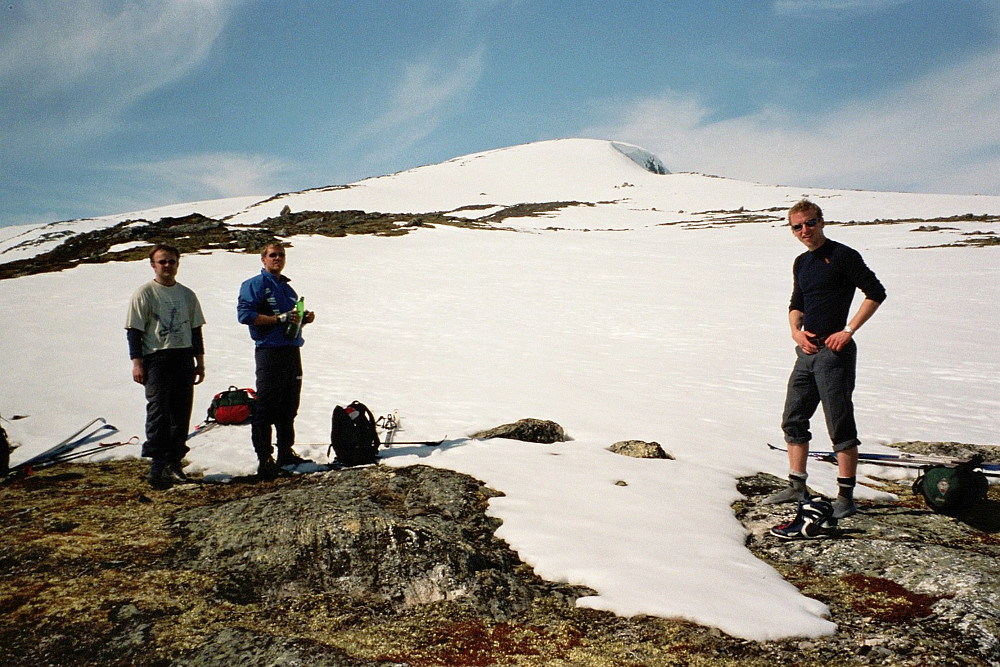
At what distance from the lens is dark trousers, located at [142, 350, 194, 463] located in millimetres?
5344

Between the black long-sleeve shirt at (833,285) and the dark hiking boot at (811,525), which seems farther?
the black long-sleeve shirt at (833,285)

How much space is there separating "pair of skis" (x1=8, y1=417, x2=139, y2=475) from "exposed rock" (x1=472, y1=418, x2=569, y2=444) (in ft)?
15.8

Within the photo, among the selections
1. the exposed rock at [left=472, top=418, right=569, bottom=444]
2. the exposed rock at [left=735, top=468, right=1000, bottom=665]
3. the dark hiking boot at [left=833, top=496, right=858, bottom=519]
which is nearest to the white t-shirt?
the exposed rock at [left=472, top=418, right=569, bottom=444]

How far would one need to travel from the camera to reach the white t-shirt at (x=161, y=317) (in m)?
5.39

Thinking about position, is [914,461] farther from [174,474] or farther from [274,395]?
[174,474]

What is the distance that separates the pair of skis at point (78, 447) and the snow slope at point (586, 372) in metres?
0.24

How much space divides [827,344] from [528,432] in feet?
12.4

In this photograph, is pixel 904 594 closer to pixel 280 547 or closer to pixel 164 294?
pixel 280 547

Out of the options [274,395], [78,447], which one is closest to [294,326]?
[274,395]

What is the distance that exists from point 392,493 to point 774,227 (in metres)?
48.9

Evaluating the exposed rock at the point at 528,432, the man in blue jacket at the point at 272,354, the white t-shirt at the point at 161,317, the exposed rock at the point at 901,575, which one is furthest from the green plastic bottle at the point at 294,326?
the exposed rock at the point at 901,575

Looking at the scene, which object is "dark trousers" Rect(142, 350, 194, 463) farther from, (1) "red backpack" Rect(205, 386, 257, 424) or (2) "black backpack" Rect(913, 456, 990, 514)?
(2) "black backpack" Rect(913, 456, 990, 514)

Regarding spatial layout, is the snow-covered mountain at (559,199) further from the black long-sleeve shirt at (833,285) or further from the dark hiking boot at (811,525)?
the dark hiking boot at (811,525)

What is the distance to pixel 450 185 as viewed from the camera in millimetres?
105375
